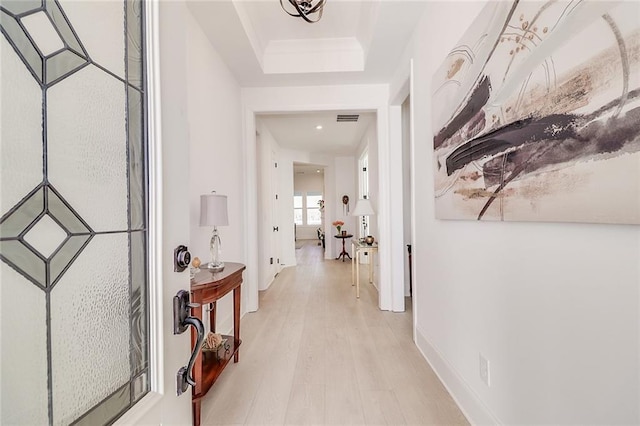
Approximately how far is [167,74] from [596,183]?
3.96ft

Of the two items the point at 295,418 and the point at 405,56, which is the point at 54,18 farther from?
the point at 405,56

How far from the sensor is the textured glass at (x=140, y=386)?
22.0 inches

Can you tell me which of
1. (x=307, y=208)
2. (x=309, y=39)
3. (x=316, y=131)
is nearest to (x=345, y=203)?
(x=316, y=131)

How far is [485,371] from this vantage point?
1403 mm

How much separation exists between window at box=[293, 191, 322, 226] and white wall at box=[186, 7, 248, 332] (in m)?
8.74

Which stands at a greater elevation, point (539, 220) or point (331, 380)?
point (539, 220)

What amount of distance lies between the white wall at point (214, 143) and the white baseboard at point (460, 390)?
182 centimetres

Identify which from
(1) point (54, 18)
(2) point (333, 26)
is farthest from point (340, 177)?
(1) point (54, 18)

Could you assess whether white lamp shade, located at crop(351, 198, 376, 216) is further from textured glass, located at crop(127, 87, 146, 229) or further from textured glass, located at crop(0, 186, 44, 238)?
textured glass, located at crop(0, 186, 44, 238)

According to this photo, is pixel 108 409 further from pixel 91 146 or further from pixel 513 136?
pixel 513 136

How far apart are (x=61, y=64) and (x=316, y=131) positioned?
4835 millimetres

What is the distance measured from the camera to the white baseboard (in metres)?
1.41

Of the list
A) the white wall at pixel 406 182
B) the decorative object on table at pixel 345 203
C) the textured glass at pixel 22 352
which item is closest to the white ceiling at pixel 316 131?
the white wall at pixel 406 182

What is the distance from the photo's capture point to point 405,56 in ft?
8.52
